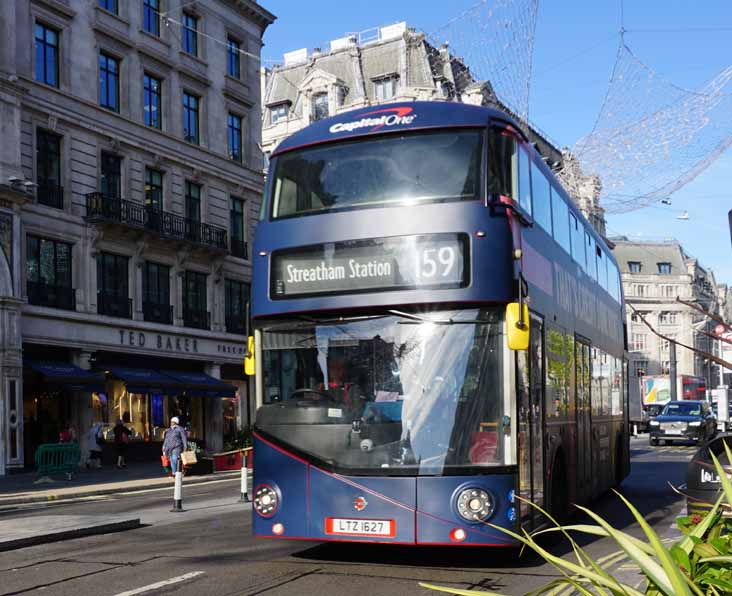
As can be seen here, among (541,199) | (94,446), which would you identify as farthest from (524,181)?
(94,446)

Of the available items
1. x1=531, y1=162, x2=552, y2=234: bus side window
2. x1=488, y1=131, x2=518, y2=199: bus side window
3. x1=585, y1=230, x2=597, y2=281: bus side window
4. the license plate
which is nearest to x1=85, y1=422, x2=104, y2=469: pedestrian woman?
x1=585, y1=230, x2=597, y2=281: bus side window

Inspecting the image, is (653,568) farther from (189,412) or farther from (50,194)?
(189,412)

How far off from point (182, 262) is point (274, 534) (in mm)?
28488

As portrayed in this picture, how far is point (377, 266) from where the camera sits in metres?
9.21

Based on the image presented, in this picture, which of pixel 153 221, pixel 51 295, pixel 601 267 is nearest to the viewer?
pixel 601 267

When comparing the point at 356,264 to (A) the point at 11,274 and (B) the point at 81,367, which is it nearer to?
(A) the point at 11,274

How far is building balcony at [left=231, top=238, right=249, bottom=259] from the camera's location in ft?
132

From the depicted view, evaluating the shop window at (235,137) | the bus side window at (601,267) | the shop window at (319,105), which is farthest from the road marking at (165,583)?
the shop window at (319,105)

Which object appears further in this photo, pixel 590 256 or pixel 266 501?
Result: pixel 590 256

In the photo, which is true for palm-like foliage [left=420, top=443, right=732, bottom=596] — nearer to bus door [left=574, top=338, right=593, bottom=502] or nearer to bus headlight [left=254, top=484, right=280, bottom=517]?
bus headlight [left=254, top=484, right=280, bottom=517]

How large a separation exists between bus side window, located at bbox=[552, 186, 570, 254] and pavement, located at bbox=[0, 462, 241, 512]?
12447mm

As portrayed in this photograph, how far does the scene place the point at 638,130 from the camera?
9.17 metres

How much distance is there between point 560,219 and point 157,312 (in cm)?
2491

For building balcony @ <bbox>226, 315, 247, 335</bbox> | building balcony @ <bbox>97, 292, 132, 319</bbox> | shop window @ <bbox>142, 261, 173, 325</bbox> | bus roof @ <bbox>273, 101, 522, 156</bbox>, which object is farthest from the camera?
building balcony @ <bbox>226, 315, 247, 335</bbox>
